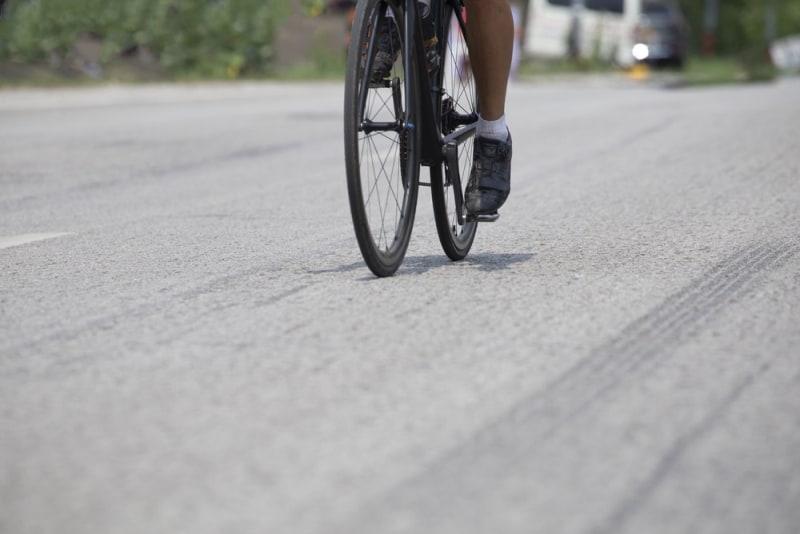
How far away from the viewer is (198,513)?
2312 mm

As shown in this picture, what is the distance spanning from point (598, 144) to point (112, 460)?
24.2 ft

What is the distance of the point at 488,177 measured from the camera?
461 cm

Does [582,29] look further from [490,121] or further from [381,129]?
[381,129]

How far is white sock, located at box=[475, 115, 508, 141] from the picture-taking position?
4.64 metres

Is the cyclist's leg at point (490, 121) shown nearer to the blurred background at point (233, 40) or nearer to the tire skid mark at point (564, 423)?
the tire skid mark at point (564, 423)

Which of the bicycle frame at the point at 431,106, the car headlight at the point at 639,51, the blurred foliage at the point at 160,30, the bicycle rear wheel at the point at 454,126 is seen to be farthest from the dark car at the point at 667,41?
the bicycle frame at the point at 431,106

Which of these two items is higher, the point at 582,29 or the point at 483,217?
the point at 483,217

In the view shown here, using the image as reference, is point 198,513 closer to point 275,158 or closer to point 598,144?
point 275,158

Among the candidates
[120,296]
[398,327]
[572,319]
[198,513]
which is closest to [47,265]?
[120,296]

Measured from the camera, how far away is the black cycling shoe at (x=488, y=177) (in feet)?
15.1

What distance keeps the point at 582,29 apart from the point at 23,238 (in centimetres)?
2182

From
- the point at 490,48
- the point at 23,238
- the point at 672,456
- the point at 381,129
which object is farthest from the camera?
the point at 23,238

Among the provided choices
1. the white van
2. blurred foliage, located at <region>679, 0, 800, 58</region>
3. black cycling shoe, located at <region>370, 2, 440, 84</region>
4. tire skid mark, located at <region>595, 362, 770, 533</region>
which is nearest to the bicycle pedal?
black cycling shoe, located at <region>370, 2, 440, 84</region>

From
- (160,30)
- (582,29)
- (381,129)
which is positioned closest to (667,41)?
(582,29)
